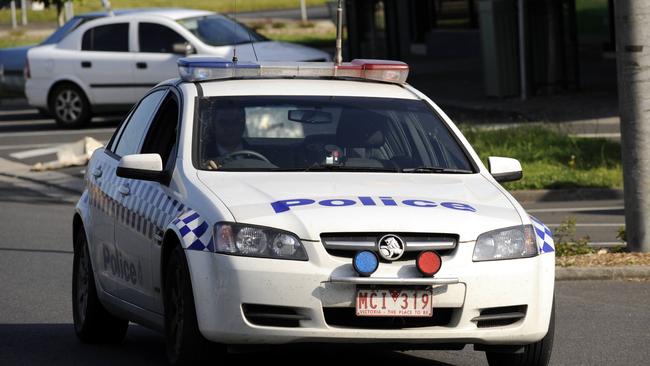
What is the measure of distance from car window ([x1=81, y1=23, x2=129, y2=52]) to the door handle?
1755cm

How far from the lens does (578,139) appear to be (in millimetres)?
19484

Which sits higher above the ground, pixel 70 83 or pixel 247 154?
pixel 247 154

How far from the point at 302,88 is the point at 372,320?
180 cm

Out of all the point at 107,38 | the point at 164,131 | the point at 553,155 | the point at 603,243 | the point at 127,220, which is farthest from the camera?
the point at 107,38

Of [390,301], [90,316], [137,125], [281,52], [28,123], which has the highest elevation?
[137,125]

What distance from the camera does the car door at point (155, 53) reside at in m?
24.9

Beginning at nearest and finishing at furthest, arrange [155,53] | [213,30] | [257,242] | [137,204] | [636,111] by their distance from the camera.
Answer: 1. [257,242]
2. [137,204]
3. [636,111]
4. [155,53]
5. [213,30]

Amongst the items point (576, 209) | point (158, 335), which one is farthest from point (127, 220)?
point (576, 209)

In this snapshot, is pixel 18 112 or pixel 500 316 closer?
pixel 500 316

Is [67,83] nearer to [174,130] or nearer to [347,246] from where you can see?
[174,130]

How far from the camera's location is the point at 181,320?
22.1ft

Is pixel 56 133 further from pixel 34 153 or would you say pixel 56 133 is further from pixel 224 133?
pixel 224 133

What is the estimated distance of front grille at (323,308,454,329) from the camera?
21.1 feet

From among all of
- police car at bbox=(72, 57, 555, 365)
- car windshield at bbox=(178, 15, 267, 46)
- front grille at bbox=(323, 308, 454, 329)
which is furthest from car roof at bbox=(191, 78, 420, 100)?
car windshield at bbox=(178, 15, 267, 46)
